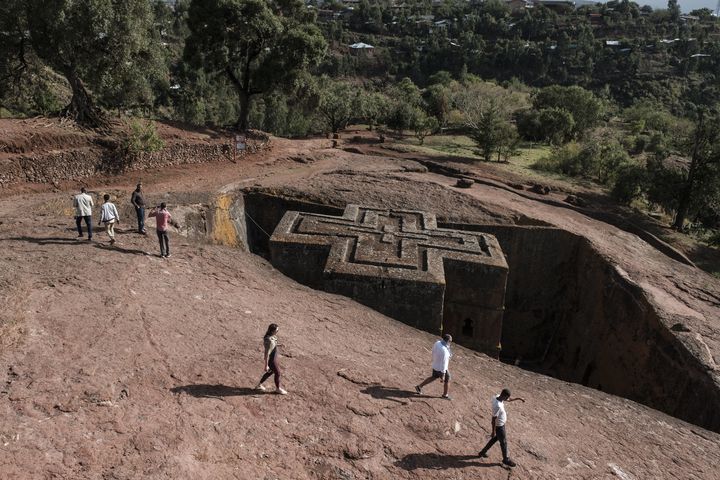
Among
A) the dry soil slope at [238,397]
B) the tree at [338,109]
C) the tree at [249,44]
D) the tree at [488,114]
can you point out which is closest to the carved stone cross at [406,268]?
the dry soil slope at [238,397]

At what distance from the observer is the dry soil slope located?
5.83 meters

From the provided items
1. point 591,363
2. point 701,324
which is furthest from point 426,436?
point 591,363

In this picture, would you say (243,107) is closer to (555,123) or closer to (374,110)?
(374,110)

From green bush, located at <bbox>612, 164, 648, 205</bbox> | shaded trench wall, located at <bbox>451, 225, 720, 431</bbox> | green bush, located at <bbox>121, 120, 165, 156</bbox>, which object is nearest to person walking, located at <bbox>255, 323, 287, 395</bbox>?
shaded trench wall, located at <bbox>451, 225, 720, 431</bbox>

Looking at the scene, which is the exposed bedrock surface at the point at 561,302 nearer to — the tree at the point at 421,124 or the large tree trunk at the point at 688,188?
the large tree trunk at the point at 688,188

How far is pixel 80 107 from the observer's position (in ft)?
58.9

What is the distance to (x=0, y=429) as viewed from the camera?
18.1 ft

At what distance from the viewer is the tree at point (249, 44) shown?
22.1 meters

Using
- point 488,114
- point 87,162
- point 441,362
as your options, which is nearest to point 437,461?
point 441,362

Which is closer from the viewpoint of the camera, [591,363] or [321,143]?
[591,363]

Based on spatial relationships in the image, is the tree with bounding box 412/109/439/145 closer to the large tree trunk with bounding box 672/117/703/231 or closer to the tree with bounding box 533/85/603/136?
the tree with bounding box 533/85/603/136

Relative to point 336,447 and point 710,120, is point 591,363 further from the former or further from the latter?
point 710,120

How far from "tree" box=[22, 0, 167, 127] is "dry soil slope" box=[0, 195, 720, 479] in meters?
8.63

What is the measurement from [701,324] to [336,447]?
9.76 m
